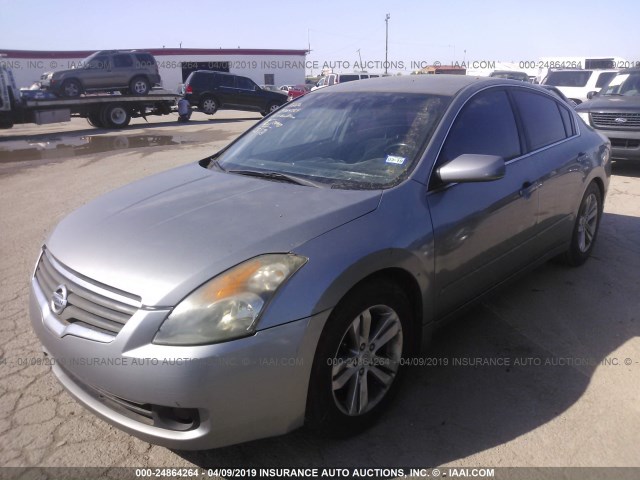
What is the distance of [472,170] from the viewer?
2.80 meters

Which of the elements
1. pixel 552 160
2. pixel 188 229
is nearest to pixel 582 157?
pixel 552 160

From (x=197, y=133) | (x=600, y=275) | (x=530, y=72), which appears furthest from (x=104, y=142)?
(x=530, y=72)

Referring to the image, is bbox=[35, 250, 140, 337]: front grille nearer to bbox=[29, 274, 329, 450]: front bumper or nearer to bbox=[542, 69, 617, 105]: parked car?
bbox=[29, 274, 329, 450]: front bumper

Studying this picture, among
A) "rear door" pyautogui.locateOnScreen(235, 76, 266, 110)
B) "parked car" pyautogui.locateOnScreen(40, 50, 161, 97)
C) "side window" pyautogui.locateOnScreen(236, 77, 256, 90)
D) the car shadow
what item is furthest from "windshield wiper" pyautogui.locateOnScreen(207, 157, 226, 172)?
"side window" pyautogui.locateOnScreen(236, 77, 256, 90)

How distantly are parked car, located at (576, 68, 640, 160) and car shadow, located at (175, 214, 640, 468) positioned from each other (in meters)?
4.93

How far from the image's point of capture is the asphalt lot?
2479 millimetres

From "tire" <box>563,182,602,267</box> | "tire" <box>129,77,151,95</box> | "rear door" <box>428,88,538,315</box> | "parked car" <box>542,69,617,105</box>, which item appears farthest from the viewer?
"tire" <box>129,77,151,95</box>

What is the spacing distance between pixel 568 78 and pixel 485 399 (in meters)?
16.3

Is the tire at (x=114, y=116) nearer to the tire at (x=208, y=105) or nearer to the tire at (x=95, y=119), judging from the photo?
the tire at (x=95, y=119)

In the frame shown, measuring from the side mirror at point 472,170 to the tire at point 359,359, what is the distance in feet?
2.25

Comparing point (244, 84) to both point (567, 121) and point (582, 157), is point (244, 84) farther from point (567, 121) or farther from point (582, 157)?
point (582, 157)

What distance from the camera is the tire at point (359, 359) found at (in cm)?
230

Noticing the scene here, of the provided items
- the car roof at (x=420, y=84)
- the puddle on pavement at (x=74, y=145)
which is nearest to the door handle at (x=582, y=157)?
the car roof at (x=420, y=84)

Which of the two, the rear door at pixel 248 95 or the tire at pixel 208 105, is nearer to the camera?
the tire at pixel 208 105
